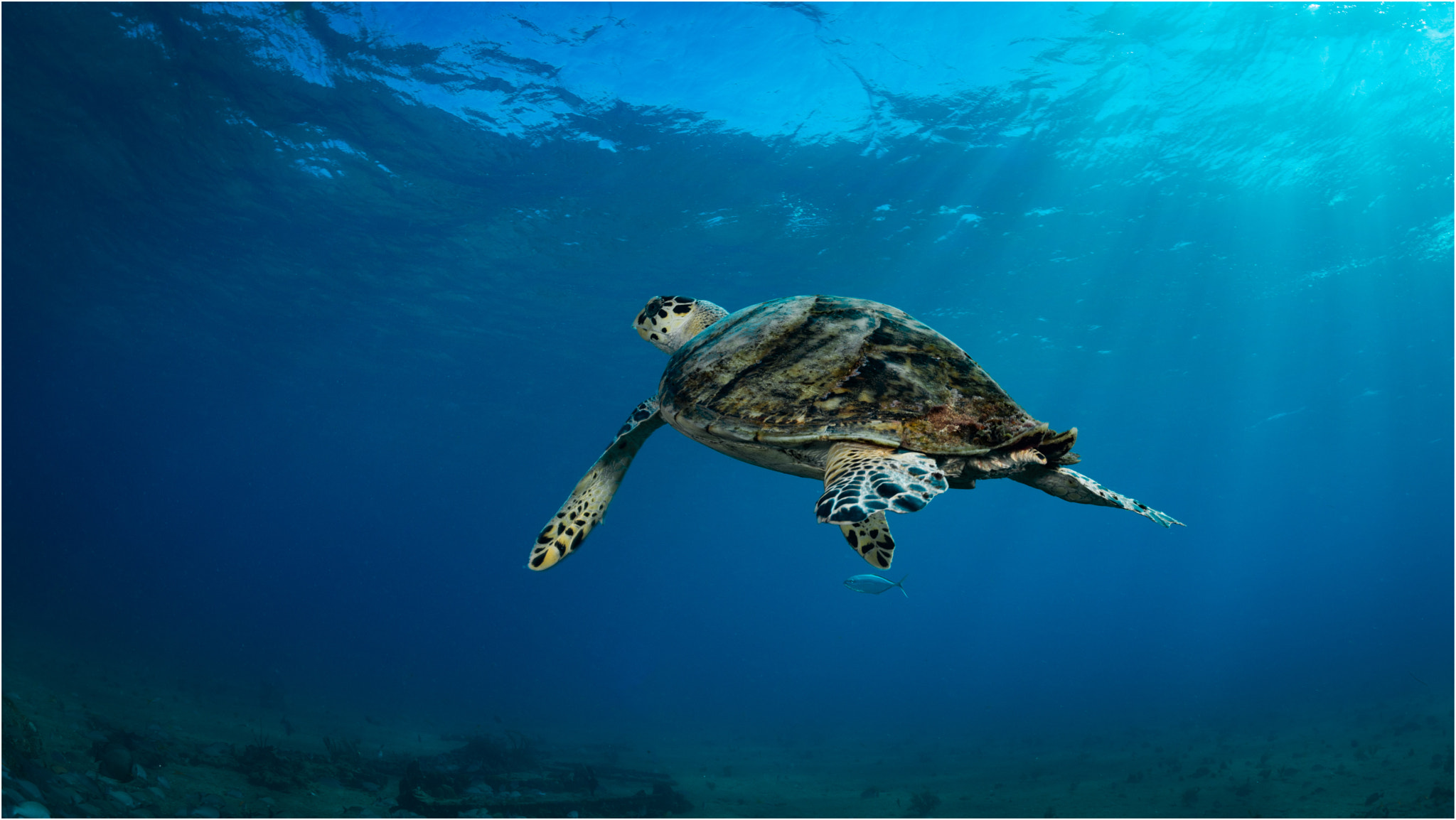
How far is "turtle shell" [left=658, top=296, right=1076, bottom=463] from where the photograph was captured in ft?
9.00

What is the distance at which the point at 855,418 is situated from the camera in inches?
109

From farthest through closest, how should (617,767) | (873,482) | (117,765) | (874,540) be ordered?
(617,767) → (117,765) → (874,540) → (873,482)

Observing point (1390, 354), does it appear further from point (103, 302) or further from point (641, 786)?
point (103, 302)

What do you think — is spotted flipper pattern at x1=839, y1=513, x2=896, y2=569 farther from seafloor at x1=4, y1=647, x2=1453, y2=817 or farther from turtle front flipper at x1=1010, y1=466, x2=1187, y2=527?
seafloor at x1=4, y1=647, x2=1453, y2=817

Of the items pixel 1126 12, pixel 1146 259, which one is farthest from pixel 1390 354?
pixel 1126 12

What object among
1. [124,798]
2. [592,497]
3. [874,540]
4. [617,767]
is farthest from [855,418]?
[617,767]

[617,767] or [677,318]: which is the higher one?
[677,318]

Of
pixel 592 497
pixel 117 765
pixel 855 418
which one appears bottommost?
pixel 117 765

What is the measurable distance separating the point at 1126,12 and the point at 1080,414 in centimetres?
2684

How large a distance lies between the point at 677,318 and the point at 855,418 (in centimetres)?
267

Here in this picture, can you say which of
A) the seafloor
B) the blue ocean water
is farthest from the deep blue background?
the seafloor

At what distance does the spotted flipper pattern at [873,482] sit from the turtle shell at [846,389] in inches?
3.1

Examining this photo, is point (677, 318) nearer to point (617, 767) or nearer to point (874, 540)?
point (874, 540)

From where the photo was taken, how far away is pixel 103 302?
81.0 feet
